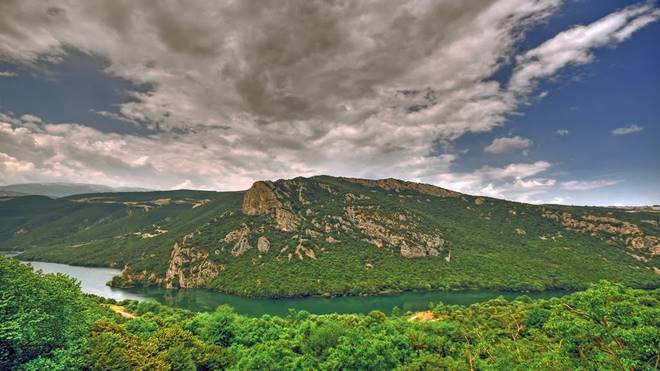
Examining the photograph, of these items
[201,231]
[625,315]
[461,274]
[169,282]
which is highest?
[625,315]

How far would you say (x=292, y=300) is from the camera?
400ft

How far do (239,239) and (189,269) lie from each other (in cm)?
2978

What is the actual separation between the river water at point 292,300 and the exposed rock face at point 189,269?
7206 mm

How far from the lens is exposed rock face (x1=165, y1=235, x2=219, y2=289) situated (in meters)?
147

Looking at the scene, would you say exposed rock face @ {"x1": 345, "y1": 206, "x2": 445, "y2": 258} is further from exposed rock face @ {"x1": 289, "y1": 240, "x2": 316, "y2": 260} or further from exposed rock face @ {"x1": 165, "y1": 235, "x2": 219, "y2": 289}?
exposed rock face @ {"x1": 165, "y1": 235, "x2": 219, "y2": 289}

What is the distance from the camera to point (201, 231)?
182750mm

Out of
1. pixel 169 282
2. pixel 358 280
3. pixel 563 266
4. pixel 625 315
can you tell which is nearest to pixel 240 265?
pixel 169 282

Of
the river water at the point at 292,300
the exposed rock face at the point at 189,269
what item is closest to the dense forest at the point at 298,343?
the river water at the point at 292,300

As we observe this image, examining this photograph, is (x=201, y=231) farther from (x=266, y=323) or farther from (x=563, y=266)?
(x=563, y=266)

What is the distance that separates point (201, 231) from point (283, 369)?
173942 millimetres

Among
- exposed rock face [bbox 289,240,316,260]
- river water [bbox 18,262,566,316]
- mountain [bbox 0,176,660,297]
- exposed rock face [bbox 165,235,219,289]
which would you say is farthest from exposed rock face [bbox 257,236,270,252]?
river water [bbox 18,262,566,316]

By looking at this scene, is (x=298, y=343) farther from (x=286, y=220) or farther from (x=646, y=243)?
(x=646, y=243)

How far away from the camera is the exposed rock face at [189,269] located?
14700 centimetres

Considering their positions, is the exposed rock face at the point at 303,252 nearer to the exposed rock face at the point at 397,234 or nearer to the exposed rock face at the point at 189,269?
the exposed rock face at the point at 397,234
